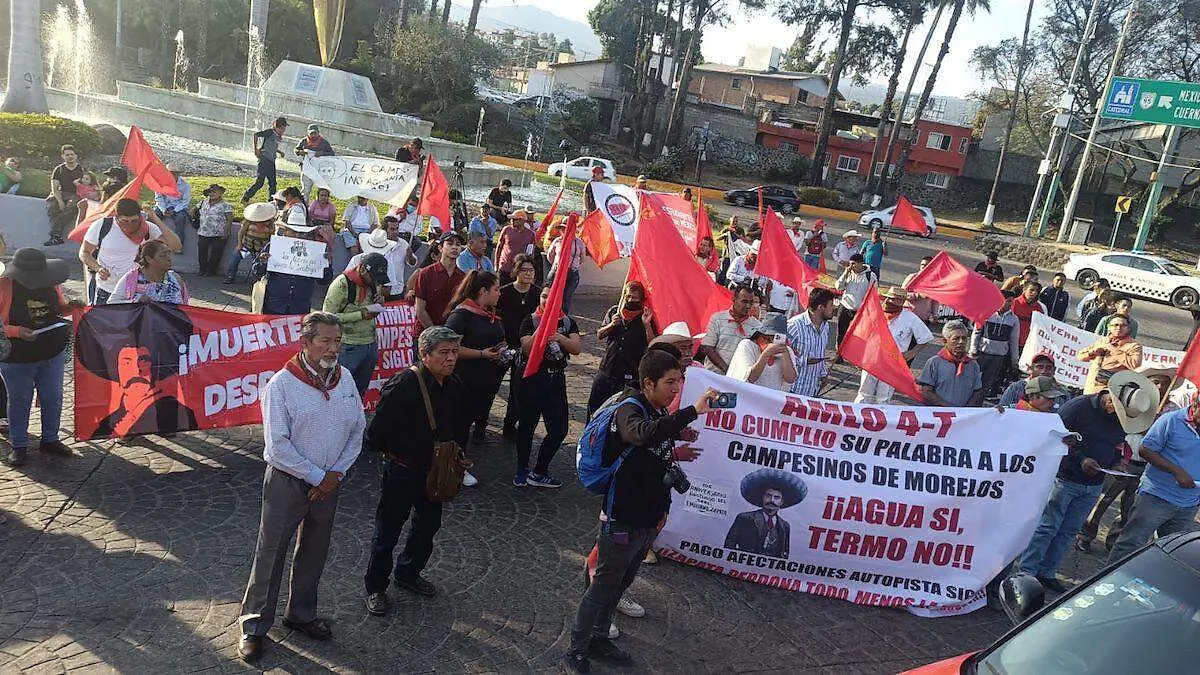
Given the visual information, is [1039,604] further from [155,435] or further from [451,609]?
[155,435]

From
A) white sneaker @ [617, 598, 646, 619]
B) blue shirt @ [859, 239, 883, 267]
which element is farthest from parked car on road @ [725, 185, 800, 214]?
white sneaker @ [617, 598, 646, 619]

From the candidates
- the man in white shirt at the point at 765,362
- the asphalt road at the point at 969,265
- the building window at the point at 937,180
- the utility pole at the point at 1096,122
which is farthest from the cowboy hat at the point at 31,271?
the building window at the point at 937,180

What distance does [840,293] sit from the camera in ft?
43.7

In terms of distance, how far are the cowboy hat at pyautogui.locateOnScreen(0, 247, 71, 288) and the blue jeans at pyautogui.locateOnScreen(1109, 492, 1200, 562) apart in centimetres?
772

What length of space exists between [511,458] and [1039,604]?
4.76 meters

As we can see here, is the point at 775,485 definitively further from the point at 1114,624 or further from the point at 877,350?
the point at 1114,624

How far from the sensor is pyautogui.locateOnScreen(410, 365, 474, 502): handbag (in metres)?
4.62

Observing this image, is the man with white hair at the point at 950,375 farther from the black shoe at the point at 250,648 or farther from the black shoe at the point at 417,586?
the black shoe at the point at 250,648

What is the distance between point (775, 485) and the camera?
5.82 metres

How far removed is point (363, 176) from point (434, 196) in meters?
1.73

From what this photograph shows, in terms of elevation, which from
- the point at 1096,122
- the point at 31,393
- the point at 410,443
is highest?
the point at 1096,122

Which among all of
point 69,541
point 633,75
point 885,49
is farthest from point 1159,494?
point 633,75

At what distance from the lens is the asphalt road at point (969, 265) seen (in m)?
19.4

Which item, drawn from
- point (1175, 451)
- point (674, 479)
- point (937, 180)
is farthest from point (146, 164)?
point (937, 180)
